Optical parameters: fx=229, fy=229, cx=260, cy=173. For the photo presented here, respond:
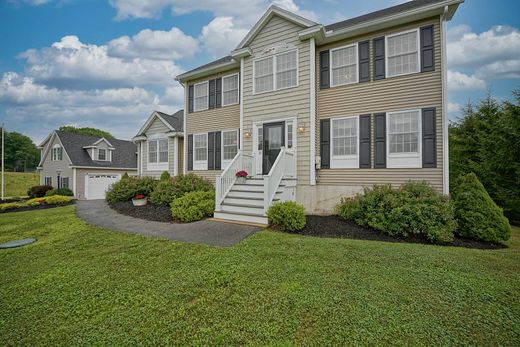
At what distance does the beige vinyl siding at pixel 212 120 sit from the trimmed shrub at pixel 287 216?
558 centimetres

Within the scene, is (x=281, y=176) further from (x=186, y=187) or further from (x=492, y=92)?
(x=492, y=92)

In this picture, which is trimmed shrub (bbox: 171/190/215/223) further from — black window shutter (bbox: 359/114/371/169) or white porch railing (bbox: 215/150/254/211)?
black window shutter (bbox: 359/114/371/169)

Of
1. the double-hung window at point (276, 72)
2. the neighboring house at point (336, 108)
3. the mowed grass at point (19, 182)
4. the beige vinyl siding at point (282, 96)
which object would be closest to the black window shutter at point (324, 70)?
the neighboring house at point (336, 108)

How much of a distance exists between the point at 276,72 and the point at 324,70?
1919 mm

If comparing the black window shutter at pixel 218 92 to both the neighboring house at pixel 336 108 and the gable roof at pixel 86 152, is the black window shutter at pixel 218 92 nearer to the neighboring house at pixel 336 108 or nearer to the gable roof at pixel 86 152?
the neighboring house at pixel 336 108

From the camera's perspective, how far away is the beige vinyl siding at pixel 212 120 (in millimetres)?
11234

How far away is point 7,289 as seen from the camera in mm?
3305

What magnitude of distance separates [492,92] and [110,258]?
15821 millimetres

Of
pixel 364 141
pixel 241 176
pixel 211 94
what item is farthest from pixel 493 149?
pixel 211 94

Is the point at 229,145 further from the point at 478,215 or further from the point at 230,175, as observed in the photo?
the point at 478,215

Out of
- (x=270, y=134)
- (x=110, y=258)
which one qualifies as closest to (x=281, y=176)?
(x=270, y=134)

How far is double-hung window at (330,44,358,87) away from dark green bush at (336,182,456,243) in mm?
4354

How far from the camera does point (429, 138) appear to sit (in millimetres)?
7387

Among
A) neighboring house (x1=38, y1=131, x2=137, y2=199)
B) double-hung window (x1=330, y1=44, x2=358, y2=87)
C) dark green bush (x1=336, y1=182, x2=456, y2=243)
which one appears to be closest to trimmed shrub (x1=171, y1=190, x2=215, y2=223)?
dark green bush (x1=336, y1=182, x2=456, y2=243)
